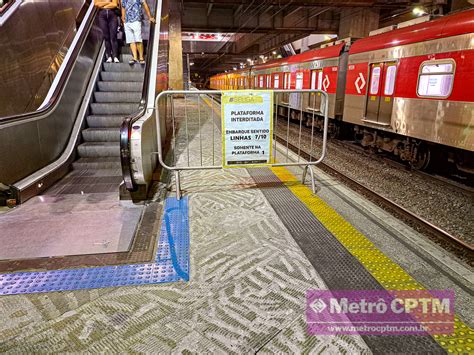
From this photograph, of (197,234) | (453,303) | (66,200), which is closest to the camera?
(453,303)

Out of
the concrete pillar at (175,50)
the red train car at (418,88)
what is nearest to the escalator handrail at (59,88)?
the red train car at (418,88)

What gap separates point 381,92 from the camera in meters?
7.52

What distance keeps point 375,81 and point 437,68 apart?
81.8 inches

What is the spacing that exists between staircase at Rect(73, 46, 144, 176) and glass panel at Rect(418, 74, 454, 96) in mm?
5517

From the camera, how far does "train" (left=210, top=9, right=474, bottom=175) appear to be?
5.27 m

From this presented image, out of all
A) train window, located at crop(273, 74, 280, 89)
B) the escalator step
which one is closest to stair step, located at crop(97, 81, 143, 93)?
the escalator step

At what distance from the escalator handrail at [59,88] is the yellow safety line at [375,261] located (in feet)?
13.4

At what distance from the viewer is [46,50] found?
8312 millimetres

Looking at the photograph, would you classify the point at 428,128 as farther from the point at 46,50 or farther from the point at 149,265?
the point at 46,50

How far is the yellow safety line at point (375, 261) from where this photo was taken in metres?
2.03

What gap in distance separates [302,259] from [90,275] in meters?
1.82

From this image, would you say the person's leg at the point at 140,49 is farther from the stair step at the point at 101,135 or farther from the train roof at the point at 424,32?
the train roof at the point at 424,32

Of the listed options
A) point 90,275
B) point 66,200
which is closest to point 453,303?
point 90,275

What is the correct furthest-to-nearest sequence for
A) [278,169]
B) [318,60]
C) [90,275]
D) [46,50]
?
1. [318,60]
2. [46,50]
3. [278,169]
4. [90,275]
